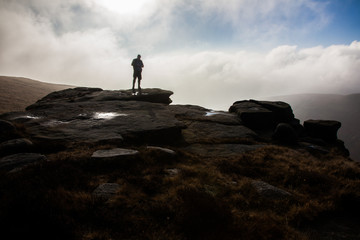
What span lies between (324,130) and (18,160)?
25.8 metres

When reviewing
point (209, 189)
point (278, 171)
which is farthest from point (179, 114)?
point (209, 189)

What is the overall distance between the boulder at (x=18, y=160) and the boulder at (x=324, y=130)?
81.3 feet

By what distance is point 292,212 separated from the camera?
5.80m

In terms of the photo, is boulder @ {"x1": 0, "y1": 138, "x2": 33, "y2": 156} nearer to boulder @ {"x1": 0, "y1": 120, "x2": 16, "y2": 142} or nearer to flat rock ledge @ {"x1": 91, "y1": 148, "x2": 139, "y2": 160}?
boulder @ {"x1": 0, "y1": 120, "x2": 16, "y2": 142}

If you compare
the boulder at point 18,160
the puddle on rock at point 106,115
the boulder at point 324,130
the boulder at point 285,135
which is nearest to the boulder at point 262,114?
the boulder at point 324,130

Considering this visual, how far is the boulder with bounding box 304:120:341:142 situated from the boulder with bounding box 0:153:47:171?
81.3 ft

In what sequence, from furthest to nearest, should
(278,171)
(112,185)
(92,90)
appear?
(92,90) < (278,171) < (112,185)

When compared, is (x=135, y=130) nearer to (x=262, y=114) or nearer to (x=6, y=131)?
(x=6, y=131)

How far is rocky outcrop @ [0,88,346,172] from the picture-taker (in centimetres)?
1027

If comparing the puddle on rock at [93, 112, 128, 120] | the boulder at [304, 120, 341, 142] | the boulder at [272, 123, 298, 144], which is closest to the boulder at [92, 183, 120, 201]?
the puddle on rock at [93, 112, 128, 120]

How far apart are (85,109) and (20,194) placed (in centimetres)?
1268

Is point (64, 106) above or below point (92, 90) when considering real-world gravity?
below

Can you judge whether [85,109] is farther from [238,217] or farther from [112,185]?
[238,217]

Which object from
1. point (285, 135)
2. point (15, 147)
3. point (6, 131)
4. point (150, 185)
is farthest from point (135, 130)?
point (285, 135)
